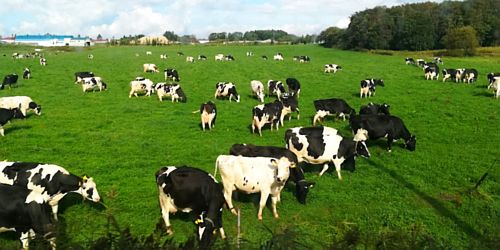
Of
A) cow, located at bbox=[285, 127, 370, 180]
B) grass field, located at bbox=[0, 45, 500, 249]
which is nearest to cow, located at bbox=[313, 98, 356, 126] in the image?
grass field, located at bbox=[0, 45, 500, 249]

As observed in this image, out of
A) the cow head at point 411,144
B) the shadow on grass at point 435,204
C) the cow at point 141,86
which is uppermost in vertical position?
the cow at point 141,86

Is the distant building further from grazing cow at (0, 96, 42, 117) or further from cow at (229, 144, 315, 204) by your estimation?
cow at (229, 144, 315, 204)

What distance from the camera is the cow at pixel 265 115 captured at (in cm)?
1802

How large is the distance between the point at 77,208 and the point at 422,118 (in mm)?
17989

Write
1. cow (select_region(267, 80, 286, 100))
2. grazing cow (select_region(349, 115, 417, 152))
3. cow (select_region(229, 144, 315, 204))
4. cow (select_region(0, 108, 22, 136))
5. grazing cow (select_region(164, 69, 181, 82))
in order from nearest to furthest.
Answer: cow (select_region(229, 144, 315, 204))
grazing cow (select_region(349, 115, 417, 152))
cow (select_region(0, 108, 22, 136))
cow (select_region(267, 80, 286, 100))
grazing cow (select_region(164, 69, 181, 82))

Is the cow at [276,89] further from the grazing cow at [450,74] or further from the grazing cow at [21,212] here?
the grazing cow at [21,212]

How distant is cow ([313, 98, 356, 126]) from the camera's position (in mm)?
20188

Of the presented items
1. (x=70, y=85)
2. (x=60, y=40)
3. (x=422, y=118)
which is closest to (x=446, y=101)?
(x=422, y=118)

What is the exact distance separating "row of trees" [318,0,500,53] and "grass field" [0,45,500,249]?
6253 cm

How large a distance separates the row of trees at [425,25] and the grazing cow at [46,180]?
268 feet

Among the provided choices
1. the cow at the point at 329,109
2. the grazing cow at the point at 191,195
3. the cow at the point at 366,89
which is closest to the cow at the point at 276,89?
the cow at the point at 366,89

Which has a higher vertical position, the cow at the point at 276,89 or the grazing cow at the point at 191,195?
the cow at the point at 276,89

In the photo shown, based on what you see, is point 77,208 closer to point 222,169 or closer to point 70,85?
point 222,169

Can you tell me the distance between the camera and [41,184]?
9828 millimetres
